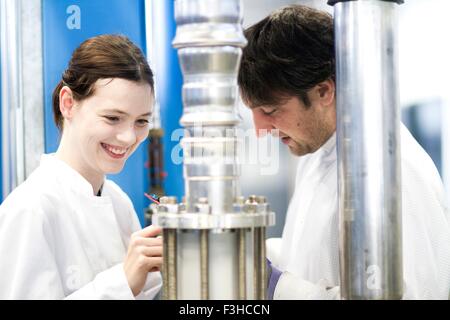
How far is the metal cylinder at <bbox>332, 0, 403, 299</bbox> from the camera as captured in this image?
0.83m

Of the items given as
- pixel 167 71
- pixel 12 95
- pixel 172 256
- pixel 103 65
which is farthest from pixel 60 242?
pixel 12 95

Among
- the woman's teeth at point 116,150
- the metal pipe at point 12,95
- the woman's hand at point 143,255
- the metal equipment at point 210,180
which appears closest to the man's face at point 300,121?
the woman's teeth at point 116,150

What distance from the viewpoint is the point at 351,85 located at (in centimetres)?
84

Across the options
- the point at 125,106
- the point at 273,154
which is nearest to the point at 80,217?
the point at 125,106

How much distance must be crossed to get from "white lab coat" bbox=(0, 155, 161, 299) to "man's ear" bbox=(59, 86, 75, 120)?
10 centimetres

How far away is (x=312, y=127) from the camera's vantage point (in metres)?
1.54

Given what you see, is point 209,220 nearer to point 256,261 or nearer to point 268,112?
point 256,261

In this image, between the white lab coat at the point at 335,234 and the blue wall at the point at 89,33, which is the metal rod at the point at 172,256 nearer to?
the white lab coat at the point at 335,234

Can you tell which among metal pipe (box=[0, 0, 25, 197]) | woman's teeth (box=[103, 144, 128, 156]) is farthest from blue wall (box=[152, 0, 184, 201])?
metal pipe (box=[0, 0, 25, 197])

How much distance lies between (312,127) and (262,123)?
126 millimetres

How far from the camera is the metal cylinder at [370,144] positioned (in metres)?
0.83

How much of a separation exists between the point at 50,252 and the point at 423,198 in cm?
74

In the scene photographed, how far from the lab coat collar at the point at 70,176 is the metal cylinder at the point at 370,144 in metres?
0.69
